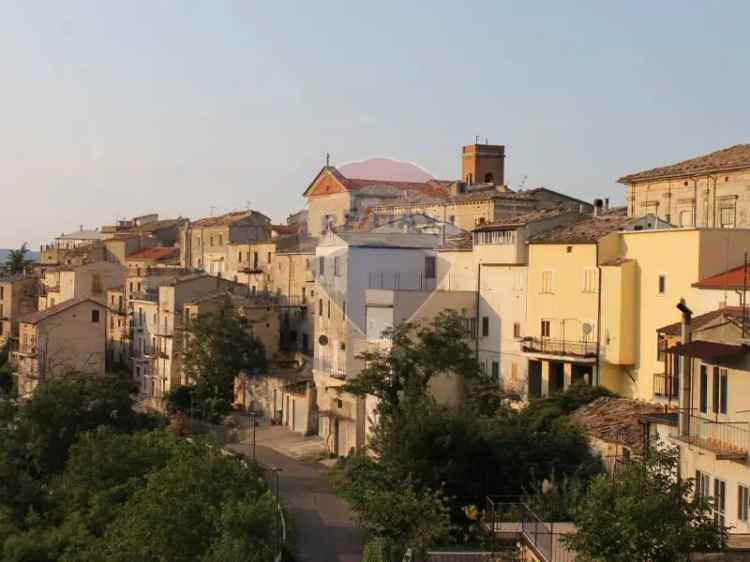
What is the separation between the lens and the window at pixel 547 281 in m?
37.0

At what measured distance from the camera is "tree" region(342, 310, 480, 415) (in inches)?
1447

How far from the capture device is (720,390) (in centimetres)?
2102

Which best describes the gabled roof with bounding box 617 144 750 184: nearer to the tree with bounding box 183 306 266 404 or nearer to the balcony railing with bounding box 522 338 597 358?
the balcony railing with bounding box 522 338 597 358

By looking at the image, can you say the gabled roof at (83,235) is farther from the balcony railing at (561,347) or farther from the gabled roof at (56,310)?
the balcony railing at (561,347)

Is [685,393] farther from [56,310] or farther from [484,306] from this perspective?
[56,310]

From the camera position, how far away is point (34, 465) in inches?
1757

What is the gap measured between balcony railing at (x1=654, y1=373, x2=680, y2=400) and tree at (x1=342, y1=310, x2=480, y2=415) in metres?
6.68

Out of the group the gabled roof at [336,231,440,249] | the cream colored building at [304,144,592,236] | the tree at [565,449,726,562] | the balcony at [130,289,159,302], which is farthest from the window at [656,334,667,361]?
the balcony at [130,289,159,302]

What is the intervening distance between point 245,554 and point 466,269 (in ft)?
55.0

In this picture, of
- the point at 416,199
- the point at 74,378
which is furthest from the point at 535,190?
the point at 74,378

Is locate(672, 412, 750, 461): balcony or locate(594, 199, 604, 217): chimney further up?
locate(594, 199, 604, 217): chimney

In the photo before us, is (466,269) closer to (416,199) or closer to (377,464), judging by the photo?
(377,464)

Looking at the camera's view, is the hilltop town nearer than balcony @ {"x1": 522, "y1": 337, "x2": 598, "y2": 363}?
Yes

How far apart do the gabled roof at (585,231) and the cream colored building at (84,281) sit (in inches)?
1504
